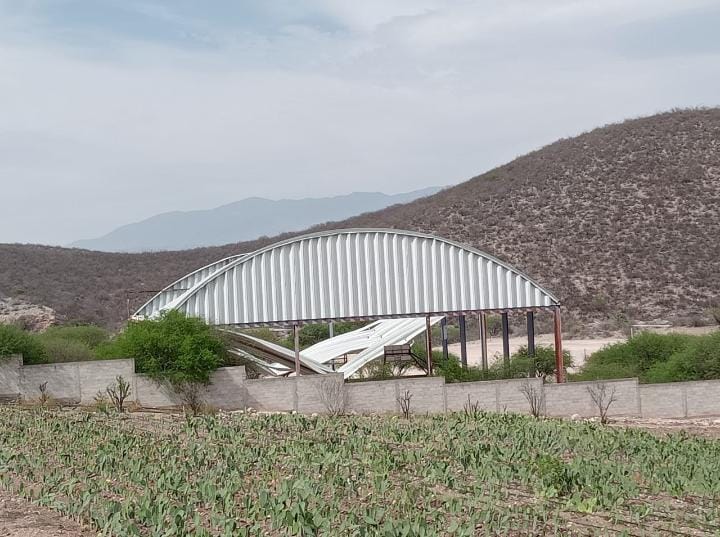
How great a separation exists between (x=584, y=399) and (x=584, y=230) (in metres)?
43.1

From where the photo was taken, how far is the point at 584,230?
71250 millimetres

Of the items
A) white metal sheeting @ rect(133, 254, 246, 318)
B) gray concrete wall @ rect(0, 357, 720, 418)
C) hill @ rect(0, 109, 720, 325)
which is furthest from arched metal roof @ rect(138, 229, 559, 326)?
hill @ rect(0, 109, 720, 325)

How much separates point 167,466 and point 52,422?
304 inches

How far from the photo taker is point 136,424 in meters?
23.7

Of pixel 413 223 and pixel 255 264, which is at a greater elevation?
pixel 413 223

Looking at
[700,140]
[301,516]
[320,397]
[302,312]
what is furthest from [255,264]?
[700,140]

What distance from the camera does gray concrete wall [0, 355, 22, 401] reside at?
29188 millimetres

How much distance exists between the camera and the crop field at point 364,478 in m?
12.3

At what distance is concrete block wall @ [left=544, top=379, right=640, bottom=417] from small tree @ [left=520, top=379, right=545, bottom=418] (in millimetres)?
189

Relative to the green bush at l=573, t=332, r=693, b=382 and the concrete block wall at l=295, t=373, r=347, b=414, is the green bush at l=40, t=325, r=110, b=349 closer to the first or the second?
the concrete block wall at l=295, t=373, r=347, b=414

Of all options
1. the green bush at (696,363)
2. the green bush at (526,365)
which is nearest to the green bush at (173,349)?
the green bush at (526,365)

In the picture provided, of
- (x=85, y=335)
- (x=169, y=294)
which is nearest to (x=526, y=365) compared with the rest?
(x=169, y=294)

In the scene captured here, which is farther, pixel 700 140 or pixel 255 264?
pixel 700 140

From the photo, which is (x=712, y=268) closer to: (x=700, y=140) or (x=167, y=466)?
(x=700, y=140)
